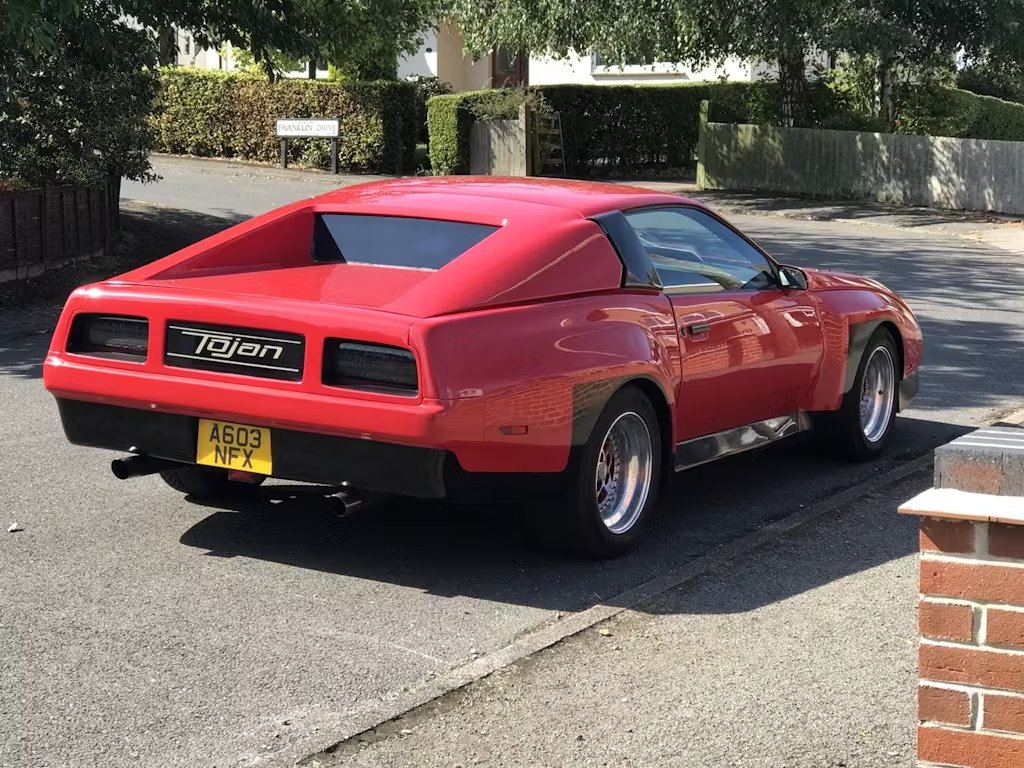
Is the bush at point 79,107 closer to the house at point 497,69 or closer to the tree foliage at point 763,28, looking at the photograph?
the tree foliage at point 763,28

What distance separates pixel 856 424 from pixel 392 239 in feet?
9.34

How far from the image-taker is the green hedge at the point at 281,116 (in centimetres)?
2822

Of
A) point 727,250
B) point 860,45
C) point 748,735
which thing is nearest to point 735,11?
point 860,45

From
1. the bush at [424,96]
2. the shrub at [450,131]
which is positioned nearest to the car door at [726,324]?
the shrub at [450,131]

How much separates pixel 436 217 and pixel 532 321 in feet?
2.84

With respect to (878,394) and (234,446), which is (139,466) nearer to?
(234,446)

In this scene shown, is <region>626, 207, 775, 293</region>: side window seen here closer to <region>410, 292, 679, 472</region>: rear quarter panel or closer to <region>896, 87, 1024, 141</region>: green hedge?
<region>410, 292, 679, 472</region>: rear quarter panel

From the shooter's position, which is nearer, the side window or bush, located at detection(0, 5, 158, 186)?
the side window

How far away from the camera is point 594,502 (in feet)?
19.5

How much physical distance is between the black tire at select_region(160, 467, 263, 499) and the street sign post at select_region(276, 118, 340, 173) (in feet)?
69.9

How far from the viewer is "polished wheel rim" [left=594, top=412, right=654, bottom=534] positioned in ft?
20.2

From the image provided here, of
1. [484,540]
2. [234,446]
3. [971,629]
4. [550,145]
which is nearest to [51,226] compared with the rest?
[484,540]

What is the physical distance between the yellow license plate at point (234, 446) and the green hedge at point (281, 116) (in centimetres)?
2267

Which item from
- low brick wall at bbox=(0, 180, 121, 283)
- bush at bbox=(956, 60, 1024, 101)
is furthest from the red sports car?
bush at bbox=(956, 60, 1024, 101)
